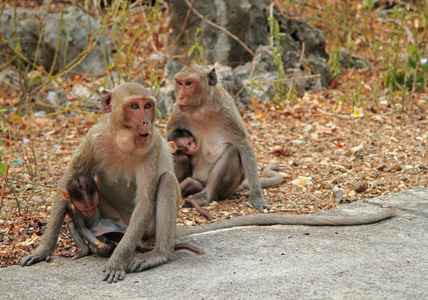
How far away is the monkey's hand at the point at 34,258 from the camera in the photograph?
3.90 m

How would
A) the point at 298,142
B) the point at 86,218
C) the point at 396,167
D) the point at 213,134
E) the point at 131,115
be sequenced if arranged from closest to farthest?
the point at 131,115
the point at 86,218
the point at 213,134
the point at 396,167
the point at 298,142

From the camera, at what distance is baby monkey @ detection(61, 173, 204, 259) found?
391cm

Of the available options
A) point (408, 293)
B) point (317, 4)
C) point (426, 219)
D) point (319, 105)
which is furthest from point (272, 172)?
point (317, 4)

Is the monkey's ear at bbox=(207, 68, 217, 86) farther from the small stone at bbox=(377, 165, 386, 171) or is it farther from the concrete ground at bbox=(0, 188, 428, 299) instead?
the small stone at bbox=(377, 165, 386, 171)

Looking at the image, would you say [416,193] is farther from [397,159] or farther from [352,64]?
[352,64]

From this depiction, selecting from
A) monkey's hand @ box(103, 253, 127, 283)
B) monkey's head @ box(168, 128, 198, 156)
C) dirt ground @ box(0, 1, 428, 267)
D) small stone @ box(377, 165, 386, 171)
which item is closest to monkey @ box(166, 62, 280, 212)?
monkey's head @ box(168, 128, 198, 156)

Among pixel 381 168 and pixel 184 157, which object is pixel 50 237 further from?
pixel 381 168

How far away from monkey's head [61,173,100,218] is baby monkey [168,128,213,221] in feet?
6.69

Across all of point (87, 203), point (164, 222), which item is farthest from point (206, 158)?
point (87, 203)

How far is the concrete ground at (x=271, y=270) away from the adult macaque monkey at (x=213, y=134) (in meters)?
1.57

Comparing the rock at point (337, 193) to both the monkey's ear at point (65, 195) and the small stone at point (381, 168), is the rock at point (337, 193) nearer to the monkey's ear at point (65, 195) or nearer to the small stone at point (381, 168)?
A: the small stone at point (381, 168)

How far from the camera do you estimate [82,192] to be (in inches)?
153

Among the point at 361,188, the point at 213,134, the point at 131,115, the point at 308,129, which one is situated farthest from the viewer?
the point at 308,129

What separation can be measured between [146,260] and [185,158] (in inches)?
102
